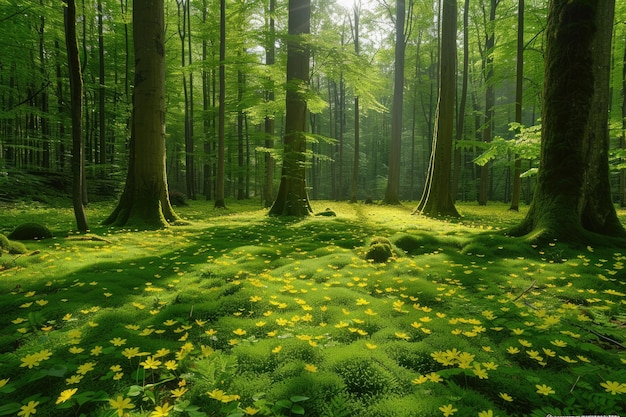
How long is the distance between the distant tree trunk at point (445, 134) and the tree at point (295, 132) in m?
4.51

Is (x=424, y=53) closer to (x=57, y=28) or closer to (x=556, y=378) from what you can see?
(x=57, y=28)

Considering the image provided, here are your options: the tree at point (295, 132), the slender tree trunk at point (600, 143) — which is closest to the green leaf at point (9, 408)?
the slender tree trunk at point (600, 143)

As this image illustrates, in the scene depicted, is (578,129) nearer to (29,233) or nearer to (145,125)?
(145,125)

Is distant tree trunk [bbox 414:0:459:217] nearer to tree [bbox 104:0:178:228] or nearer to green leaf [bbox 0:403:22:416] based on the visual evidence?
tree [bbox 104:0:178:228]

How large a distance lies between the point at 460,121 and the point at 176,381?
67.6 feet

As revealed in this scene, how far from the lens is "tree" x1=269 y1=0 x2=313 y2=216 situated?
8969 millimetres

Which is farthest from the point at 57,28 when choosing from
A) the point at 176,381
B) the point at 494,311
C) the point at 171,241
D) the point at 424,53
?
the point at 424,53

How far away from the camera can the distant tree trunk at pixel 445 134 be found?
10.3 metres

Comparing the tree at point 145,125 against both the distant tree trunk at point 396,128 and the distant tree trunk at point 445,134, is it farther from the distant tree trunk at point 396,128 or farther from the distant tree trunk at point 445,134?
the distant tree trunk at point 396,128

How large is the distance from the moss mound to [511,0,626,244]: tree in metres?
8.45

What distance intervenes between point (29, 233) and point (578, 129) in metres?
9.34

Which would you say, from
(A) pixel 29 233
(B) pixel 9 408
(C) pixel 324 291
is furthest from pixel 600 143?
(A) pixel 29 233

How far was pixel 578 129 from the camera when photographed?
176 inches

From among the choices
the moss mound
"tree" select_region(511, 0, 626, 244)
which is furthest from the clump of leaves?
the moss mound
